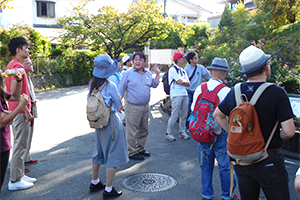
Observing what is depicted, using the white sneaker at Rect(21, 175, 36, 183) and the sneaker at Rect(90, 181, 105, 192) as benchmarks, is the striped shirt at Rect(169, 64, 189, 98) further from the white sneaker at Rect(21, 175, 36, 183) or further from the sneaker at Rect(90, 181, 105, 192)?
the white sneaker at Rect(21, 175, 36, 183)

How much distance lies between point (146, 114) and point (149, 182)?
164cm

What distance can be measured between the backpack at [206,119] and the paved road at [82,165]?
1.04 meters

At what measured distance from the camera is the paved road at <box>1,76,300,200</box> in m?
4.41

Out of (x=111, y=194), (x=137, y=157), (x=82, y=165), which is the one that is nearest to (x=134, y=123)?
(x=137, y=157)

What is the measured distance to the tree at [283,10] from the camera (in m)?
13.4

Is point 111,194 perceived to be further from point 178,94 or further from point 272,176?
point 178,94

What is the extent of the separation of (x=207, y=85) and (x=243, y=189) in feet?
4.92

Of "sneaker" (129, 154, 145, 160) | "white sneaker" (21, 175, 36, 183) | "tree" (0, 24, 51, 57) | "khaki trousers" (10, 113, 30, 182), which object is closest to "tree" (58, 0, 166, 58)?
"tree" (0, 24, 51, 57)

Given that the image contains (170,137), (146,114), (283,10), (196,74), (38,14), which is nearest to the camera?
(146,114)

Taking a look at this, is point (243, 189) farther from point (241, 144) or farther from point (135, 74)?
point (135, 74)

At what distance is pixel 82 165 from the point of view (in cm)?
557

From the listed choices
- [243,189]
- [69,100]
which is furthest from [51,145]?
[69,100]

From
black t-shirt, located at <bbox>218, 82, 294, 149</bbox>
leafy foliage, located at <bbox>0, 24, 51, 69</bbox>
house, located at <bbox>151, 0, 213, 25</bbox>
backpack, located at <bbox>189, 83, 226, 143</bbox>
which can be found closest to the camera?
black t-shirt, located at <bbox>218, 82, 294, 149</bbox>

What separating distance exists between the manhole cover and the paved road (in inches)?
3.9
